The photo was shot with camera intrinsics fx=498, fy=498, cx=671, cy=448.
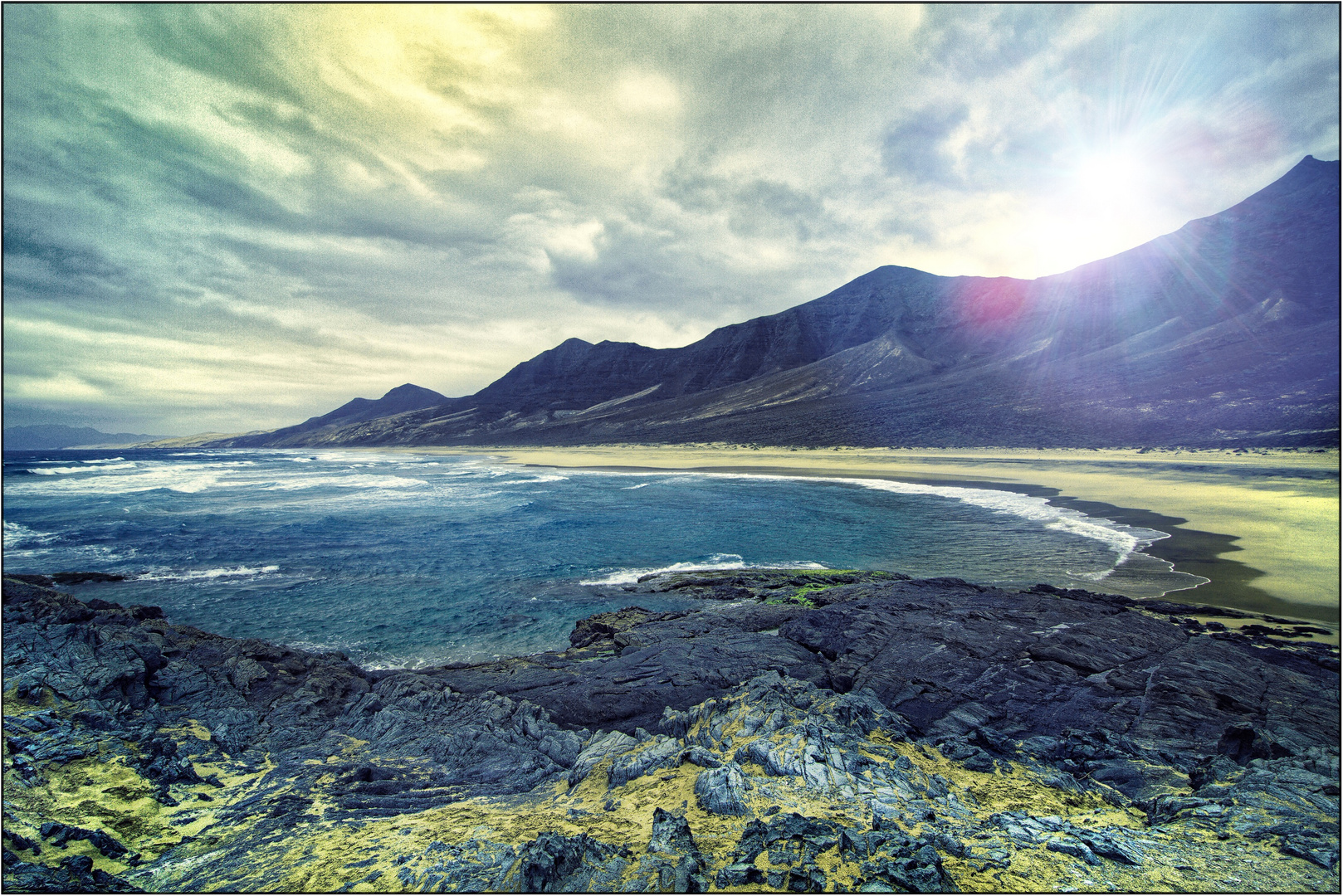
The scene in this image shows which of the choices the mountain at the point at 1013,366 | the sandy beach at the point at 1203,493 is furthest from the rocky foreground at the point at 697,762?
the mountain at the point at 1013,366

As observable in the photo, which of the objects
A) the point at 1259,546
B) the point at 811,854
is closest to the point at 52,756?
the point at 811,854

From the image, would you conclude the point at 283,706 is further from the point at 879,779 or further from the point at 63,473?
the point at 63,473

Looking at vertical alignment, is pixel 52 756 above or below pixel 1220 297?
below

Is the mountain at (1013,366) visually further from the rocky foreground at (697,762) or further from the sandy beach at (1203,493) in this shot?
the rocky foreground at (697,762)

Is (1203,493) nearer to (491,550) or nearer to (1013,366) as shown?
(491,550)

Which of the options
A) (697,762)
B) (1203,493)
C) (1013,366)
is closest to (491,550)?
(697,762)
